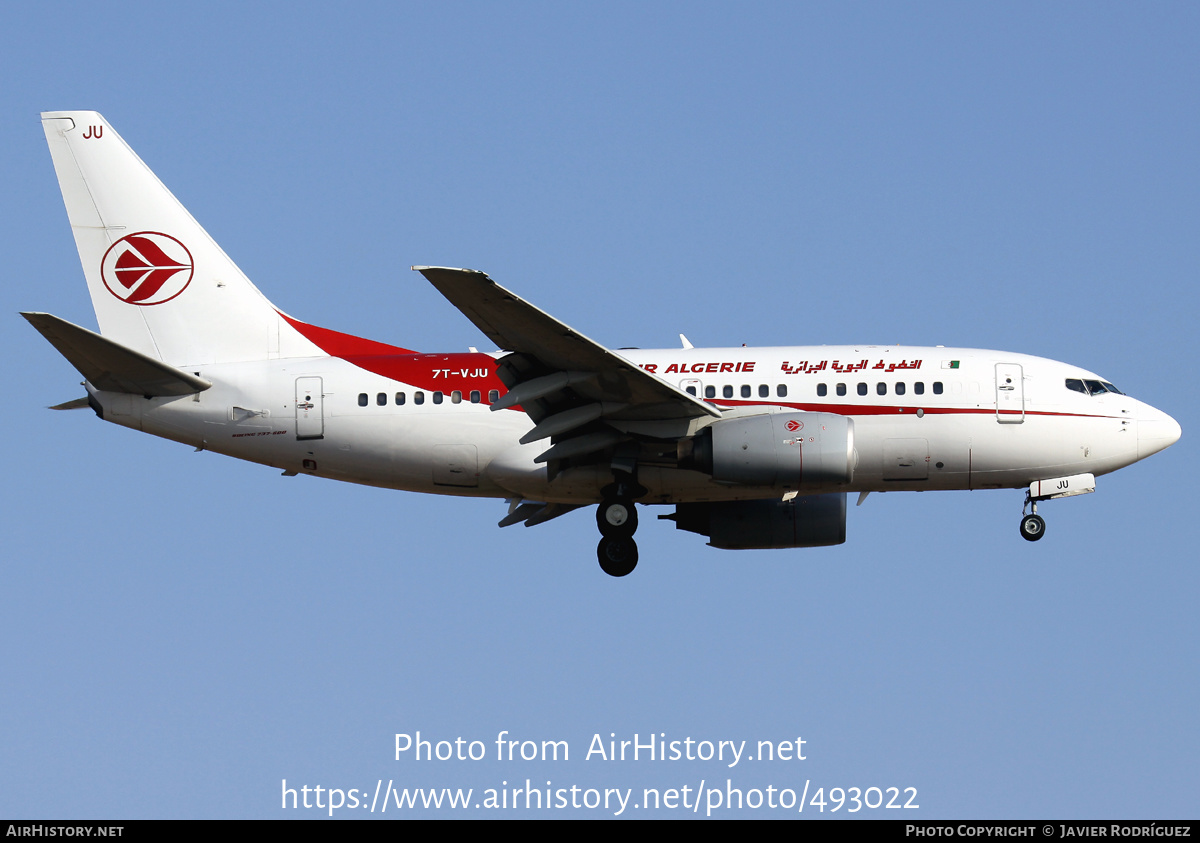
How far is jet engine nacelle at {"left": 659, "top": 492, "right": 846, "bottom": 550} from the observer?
32.0 m

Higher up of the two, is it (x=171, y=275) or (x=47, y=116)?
(x=47, y=116)

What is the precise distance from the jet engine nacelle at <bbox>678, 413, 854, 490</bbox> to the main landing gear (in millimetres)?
2366

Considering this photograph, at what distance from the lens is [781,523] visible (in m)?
32.1

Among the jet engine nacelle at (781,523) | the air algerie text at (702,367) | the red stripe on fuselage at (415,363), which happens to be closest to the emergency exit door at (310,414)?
the red stripe on fuselage at (415,363)

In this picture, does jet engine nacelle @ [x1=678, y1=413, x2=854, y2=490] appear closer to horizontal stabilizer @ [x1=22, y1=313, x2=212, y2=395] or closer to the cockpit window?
the cockpit window

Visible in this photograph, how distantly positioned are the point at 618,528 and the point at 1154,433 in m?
11.5

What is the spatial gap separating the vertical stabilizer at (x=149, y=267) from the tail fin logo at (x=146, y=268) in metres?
0.02

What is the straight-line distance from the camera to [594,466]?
3044 cm

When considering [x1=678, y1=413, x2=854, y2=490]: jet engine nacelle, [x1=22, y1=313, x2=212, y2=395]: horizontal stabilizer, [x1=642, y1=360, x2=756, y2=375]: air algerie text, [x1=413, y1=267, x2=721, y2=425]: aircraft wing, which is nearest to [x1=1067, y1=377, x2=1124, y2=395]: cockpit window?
[x1=678, y1=413, x2=854, y2=490]: jet engine nacelle

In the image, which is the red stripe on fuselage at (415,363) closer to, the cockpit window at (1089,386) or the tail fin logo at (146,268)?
the tail fin logo at (146,268)

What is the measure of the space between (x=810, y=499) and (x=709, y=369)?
13.7 ft

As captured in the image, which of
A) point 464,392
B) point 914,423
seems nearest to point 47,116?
point 464,392

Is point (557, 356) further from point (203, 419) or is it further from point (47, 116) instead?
point (47, 116)

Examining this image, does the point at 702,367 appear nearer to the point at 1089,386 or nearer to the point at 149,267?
the point at 1089,386
